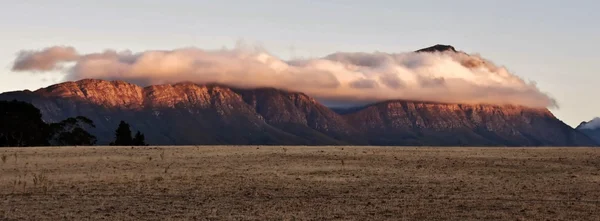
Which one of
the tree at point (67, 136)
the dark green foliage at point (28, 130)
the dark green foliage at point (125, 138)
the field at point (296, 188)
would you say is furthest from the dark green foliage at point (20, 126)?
the field at point (296, 188)

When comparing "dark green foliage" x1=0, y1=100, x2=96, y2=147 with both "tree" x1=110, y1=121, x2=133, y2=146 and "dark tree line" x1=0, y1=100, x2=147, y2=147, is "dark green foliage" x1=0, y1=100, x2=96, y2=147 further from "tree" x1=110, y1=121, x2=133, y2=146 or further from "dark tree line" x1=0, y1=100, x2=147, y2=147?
"tree" x1=110, y1=121, x2=133, y2=146

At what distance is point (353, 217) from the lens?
27516mm

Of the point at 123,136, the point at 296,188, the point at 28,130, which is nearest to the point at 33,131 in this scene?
the point at 28,130

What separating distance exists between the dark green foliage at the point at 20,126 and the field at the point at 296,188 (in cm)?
6361

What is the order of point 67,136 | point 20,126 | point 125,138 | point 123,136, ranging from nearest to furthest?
point 20,126 → point 125,138 → point 123,136 → point 67,136

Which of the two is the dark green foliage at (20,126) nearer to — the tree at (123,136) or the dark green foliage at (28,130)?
the dark green foliage at (28,130)

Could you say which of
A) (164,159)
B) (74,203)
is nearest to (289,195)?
(74,203)

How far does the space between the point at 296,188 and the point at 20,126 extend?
311 ft

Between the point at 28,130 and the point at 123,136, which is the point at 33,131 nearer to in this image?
the point at 28,130

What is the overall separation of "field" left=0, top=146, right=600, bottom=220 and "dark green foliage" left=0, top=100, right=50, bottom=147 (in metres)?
63.6

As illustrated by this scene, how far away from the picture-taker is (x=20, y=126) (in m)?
120

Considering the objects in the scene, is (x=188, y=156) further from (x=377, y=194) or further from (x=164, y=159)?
(x=377, y=194)

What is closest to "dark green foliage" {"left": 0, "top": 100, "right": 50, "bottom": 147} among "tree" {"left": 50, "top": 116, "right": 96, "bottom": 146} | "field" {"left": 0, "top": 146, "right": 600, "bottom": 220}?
"tree" {"left": 50, "top": 116, "right": 96, "bottom": 146}

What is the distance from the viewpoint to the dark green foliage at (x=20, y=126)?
119 meters
